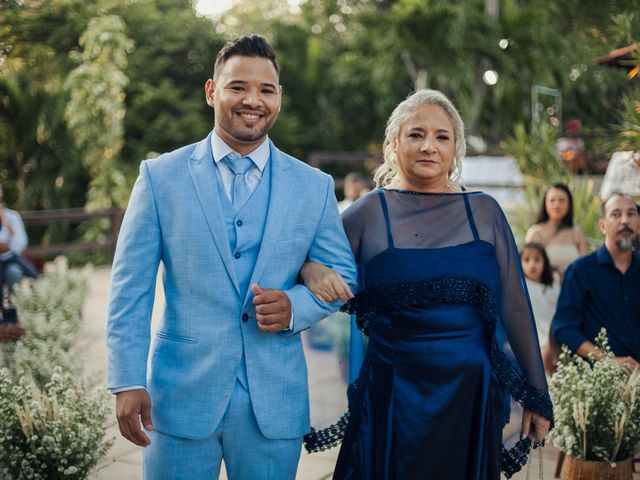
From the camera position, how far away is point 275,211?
2188mm

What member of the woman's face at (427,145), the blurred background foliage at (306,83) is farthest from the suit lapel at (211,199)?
the blurred background foliage at (306,83)

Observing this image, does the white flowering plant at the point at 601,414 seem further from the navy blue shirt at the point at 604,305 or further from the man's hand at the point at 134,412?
the man's hand at the point at 134,412

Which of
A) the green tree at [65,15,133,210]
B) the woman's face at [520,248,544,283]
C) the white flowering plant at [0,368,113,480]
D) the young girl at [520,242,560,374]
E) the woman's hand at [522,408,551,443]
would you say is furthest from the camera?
the green tree at [65,15,133,210]

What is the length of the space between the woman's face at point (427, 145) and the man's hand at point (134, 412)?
1113mm

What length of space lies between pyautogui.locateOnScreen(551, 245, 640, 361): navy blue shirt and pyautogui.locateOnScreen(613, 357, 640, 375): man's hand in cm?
12

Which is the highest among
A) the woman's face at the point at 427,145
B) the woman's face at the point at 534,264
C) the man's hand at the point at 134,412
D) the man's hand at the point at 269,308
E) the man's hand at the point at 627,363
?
the woman's face at the point at 427,145

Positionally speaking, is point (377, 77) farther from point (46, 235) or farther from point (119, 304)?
point (119, 304)

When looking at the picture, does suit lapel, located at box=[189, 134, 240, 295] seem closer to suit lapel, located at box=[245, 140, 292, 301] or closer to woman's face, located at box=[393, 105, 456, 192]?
suit lapel, located at box=[245, 140, 292, 301]

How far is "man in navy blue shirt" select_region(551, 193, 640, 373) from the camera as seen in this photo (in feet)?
13.6

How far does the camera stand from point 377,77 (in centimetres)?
1939

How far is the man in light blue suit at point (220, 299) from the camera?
2.10 m

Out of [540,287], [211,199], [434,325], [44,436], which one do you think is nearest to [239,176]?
[211,199]

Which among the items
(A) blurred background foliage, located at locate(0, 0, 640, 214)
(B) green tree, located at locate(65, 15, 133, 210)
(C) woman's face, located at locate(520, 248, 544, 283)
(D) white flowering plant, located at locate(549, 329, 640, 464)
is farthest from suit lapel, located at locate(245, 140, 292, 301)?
(B) green tree, located at locate(65, 15, 133, 210)

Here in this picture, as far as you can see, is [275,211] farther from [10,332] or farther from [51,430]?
[10,332]
